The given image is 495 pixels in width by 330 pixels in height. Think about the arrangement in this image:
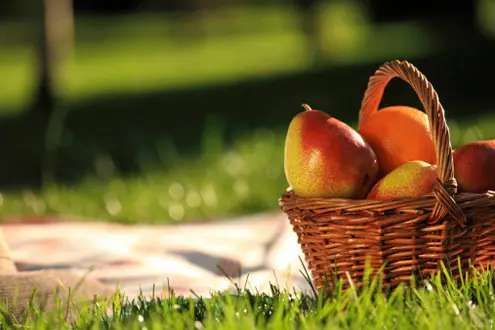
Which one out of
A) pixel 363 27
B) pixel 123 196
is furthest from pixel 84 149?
pixel 363 27

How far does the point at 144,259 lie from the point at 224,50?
14.2 meters

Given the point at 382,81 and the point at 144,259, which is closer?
the point at 382,81

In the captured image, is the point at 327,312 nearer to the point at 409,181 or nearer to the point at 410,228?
the point at 410,228

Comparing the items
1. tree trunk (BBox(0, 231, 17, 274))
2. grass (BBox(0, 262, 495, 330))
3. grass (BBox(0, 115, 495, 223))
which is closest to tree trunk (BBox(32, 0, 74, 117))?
grass (BBox(0, 115, 495, 223))

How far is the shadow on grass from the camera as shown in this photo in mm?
7879

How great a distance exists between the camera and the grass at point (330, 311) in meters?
2.55

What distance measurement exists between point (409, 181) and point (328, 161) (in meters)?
0.27

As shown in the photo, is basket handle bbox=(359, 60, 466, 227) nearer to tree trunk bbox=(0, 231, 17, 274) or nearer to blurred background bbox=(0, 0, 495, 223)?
tree trunk bbox=(0, 231, 17, 274)

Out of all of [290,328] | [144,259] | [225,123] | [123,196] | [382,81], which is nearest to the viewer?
[290,328]

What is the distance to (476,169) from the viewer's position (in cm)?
305

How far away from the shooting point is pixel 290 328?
255cm

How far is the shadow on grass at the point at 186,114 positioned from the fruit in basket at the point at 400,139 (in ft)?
A: 13.9

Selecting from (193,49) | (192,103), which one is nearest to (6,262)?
(192,103)

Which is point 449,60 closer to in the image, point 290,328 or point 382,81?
point 382,81
